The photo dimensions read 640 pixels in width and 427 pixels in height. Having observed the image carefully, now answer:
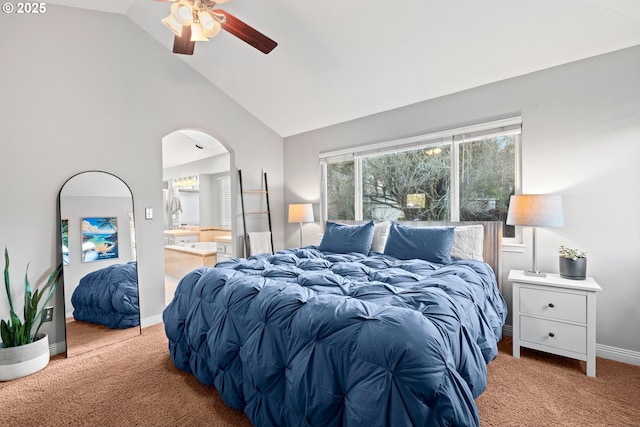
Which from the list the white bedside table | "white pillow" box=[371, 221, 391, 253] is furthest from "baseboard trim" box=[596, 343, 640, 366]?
"white pillow" box=[371, 221, 391, 253]

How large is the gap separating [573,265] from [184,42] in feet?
11.1

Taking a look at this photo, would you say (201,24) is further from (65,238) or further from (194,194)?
(194,194)

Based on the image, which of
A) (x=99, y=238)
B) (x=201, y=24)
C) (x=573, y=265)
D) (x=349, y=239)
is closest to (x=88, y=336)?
Result: (x=99, y=238)

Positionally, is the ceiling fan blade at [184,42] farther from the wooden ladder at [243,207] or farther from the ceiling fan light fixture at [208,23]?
the wooden ladder at [243,207]

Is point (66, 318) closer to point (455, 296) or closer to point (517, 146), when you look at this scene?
point (455, 296)

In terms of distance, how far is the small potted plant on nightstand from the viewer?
233 centimetres

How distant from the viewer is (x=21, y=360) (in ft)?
7.47

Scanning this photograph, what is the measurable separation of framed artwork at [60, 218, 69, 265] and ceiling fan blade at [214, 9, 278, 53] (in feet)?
7.06

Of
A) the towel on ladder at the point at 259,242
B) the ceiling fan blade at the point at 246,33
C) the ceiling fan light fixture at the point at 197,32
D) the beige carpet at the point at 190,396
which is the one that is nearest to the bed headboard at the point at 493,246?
the beige carpet at the point at 190,396

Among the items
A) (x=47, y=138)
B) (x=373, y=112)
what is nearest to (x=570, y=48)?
(x=373, y=112)

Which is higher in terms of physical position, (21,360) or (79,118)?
(79,118)

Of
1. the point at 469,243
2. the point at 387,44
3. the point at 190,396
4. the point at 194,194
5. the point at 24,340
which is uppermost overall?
the point at 387,44

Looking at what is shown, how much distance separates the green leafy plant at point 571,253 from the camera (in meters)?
2.38

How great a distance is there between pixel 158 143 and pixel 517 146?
3.59m
